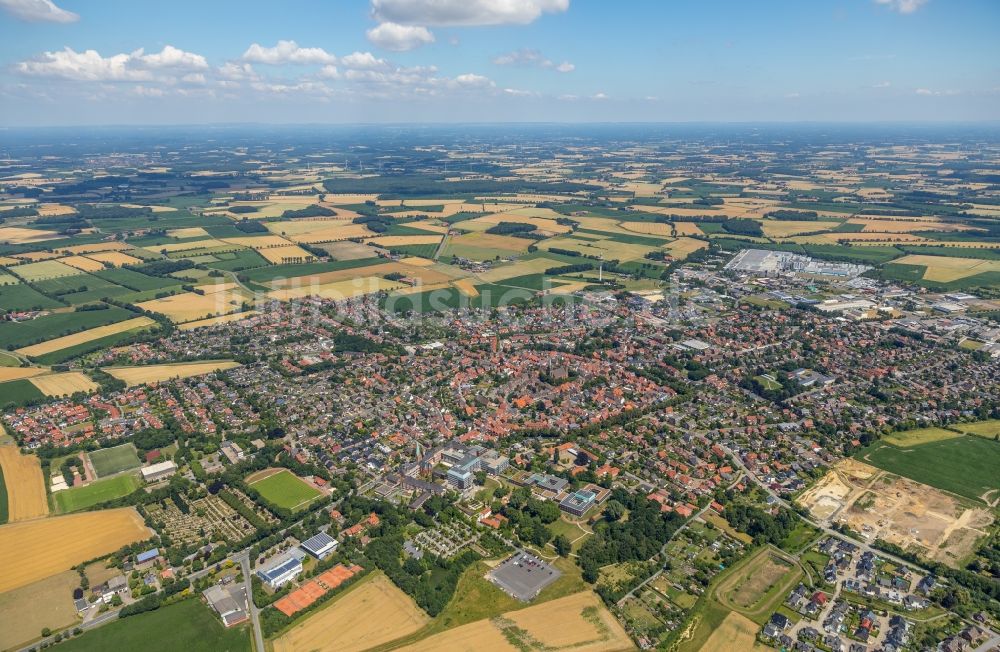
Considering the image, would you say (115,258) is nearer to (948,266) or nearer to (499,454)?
(499,454)

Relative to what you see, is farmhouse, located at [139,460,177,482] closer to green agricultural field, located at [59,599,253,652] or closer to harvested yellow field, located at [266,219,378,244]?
green agricultural field, located at [59,599,253,652]

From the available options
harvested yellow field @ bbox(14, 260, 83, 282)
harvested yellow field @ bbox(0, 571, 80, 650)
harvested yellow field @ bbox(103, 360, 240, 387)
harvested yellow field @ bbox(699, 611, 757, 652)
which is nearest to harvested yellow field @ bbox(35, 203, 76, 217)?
harvested yellow field @ bbox(14, 260, 83, 282)

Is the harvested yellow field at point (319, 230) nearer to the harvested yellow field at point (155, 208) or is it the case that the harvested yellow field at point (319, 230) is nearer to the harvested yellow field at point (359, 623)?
the harvested yellow field at point (155, 208)

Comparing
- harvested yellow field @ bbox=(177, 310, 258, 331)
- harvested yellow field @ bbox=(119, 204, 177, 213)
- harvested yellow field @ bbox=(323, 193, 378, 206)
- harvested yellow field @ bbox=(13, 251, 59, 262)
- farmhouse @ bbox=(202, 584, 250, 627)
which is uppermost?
harvested yellow field @ bbox=(323, 193, 378, 206)

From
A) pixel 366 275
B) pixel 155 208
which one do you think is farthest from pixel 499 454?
pixel 155 208

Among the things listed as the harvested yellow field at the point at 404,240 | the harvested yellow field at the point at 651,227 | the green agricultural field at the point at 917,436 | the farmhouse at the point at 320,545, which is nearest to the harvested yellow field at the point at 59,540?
the farmhouse at the point at 320,545
